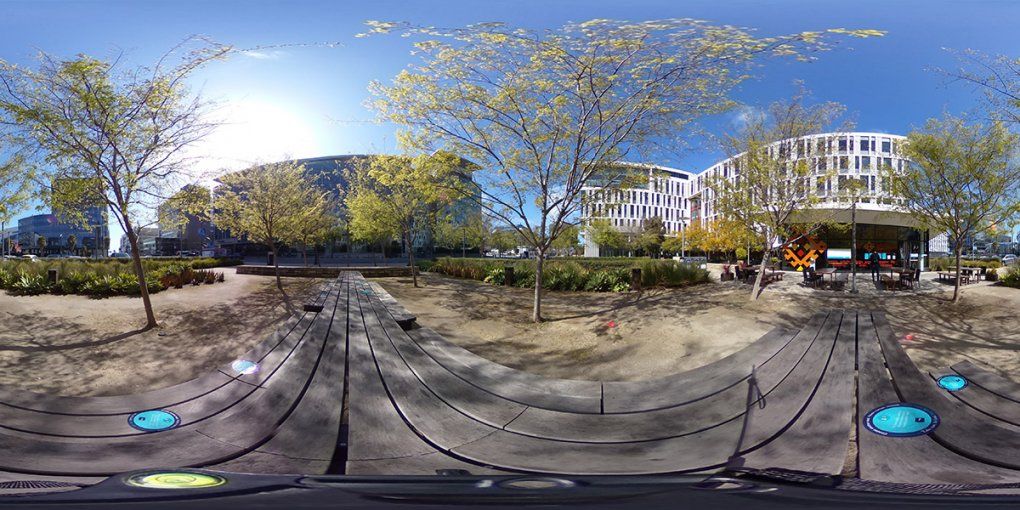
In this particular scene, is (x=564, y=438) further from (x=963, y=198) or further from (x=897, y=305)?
(x=963, y=198)

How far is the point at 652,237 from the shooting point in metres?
42.9

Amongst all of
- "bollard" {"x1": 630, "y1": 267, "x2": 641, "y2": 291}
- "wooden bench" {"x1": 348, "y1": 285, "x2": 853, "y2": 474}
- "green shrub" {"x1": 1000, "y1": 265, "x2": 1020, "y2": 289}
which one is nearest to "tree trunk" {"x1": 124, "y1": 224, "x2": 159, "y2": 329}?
"wooden bench" {"x1": 348, "y1": 285, "x2": 853, "y2": 474}

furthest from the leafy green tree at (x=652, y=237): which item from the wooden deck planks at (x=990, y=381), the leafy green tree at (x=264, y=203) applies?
the wooden deck planks at (x=990, y=381)

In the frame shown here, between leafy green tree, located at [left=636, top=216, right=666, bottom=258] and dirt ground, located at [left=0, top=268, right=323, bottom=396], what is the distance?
131 ft

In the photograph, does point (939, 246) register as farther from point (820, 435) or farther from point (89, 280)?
point (89, 280)

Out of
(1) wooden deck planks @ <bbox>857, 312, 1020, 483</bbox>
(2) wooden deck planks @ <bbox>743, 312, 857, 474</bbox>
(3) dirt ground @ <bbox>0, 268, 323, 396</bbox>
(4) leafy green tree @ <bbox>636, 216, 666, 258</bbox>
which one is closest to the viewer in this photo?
(1) wooden deck planks @ <bbox>857, 312, 1020, 483</bbox>

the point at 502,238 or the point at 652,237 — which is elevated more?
the point at 652,237

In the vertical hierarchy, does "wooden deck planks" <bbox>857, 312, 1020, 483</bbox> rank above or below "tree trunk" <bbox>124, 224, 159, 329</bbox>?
below

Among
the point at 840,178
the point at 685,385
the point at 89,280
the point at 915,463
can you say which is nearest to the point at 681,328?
the point at 685,385

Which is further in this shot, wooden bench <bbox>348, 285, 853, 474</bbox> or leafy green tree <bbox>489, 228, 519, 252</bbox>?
leafy green tree <bbox>489, 228, 519, 252</bbox>

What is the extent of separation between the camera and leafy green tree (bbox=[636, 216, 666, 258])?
43.5 m

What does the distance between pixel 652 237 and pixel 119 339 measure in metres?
42.9

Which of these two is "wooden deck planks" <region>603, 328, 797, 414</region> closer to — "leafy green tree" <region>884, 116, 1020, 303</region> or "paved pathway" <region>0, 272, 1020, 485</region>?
"paved pathway" <region>0, 272, 1020, 485</region>

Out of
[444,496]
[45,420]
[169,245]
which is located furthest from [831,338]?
[169,245]
